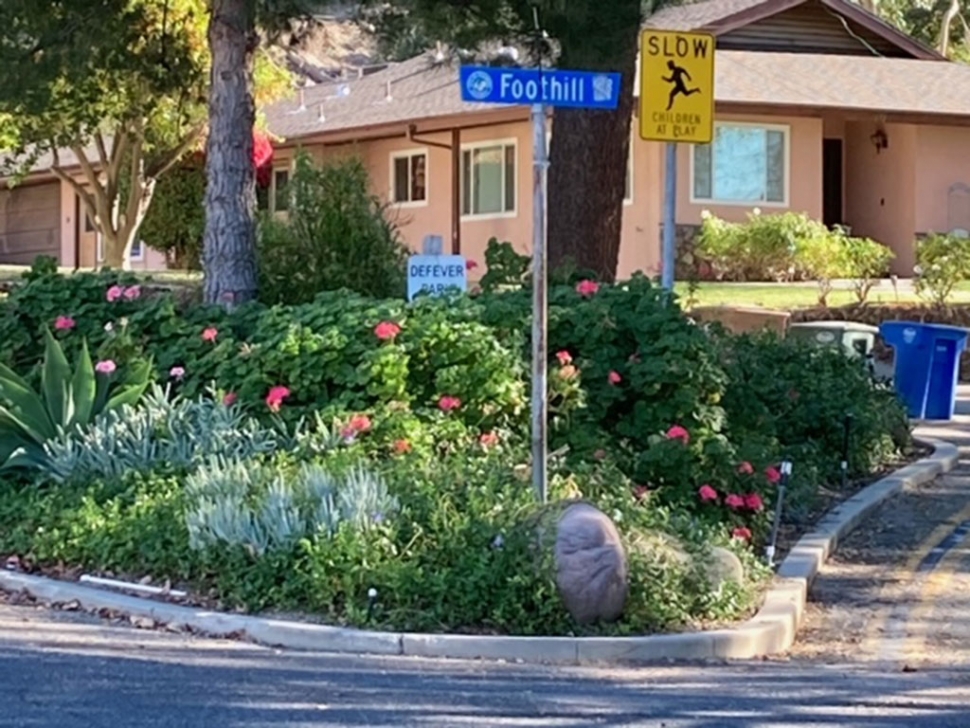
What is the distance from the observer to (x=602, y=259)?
53.3 feet

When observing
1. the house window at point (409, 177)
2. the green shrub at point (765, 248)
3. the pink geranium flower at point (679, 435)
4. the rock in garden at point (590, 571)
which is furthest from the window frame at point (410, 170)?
the rock in garden at point (590, 571)

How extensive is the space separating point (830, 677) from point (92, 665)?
347 cm

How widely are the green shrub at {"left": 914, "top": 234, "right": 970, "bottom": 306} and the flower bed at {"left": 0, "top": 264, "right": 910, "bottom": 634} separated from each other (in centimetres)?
821

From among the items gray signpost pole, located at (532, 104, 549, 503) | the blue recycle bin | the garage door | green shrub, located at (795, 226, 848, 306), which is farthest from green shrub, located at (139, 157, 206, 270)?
gray signpost pole, located at (532, 104, 549, 503)

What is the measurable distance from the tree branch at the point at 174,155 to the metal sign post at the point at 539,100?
60.6ft

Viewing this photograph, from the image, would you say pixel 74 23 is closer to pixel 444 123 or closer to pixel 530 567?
pixel 530 567

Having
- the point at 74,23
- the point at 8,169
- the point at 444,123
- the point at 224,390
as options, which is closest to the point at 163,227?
the point at 8,169

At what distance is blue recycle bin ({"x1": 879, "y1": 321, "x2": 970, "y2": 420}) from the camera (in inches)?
672

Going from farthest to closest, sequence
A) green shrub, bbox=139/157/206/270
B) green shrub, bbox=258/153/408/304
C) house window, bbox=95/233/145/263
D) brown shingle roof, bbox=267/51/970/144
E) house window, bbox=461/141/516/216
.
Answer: house window, bbox=95/233/145/263 → green shrub, bbox=139/157/206/270 → house window, bbox=461/141/516/216 → brown shingle roof, bbox=267/51/970/144 → green shrub, bbox=258/153/408/304

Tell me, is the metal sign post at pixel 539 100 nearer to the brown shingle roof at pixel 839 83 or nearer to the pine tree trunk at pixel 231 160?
the pine tree trunk at pixel 231 160

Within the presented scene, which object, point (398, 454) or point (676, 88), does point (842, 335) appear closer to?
point (676, 88)

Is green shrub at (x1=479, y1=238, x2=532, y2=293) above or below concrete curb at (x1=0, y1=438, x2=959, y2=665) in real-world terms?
above

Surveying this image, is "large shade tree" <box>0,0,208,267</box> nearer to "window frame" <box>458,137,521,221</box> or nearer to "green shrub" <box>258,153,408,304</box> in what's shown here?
"green shrub" <box>258,153,408,304</box>

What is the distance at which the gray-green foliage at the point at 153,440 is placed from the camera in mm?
11141
